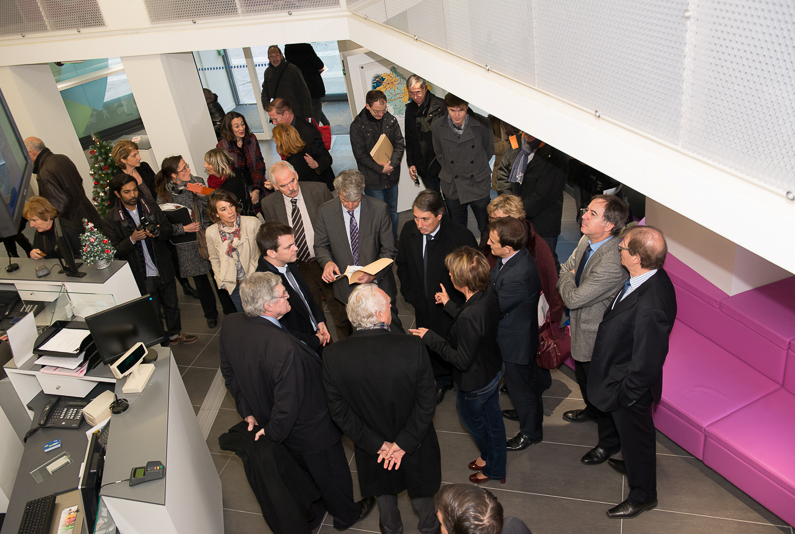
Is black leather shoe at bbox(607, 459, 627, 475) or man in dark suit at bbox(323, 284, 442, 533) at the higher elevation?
man in dark suit at bbox(323, 284, 442, 533)

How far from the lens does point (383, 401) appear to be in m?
2.83

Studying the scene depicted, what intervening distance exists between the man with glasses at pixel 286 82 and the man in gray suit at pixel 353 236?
4.57 m

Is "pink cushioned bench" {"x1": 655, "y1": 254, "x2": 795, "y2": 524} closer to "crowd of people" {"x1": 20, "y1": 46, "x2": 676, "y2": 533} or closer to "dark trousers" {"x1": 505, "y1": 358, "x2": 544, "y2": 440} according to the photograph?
"crowd of people" {"x1": 20, "y1": 46, "x2": 676, "y2": 533}

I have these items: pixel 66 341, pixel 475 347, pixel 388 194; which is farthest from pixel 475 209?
pixel 66 341

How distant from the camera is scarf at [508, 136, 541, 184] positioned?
4867 mm

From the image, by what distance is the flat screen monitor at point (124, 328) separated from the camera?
3.44 m

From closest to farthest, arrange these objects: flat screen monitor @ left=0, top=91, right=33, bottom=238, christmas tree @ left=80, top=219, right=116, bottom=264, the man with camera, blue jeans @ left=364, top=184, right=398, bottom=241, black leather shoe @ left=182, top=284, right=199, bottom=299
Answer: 1. christmas tree @ left=80, top=219, right=116, bottom=264
2. the man with camera
3. flat screen monitor @ left=0, top=91, right=33, bottom=238
4. blue jeans @ left=364, top=184, right=398, bottom=241
5. black leather shoe @ left=182, top=284, right=199, bottom=299

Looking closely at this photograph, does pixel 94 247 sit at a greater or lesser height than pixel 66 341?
greater

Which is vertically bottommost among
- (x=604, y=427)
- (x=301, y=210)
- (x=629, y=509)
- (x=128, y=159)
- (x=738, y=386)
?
(x=629, y=509)

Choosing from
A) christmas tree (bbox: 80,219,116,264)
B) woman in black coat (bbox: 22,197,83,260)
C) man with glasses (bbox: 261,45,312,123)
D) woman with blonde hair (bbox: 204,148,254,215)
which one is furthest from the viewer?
man with glasses (bbox: 261,45,312,123)

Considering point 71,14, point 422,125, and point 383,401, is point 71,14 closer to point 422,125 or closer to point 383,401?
point 422,125

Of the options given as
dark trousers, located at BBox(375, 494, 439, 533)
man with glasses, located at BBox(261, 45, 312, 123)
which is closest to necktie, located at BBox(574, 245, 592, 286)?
dark trousers, located at BBox(375, 494, 439, 533)

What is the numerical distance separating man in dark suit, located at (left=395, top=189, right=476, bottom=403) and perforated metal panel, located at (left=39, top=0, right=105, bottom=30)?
16.9 ft

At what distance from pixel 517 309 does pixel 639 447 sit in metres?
1.04
